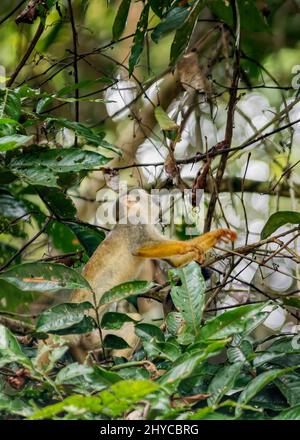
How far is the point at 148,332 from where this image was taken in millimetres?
1468

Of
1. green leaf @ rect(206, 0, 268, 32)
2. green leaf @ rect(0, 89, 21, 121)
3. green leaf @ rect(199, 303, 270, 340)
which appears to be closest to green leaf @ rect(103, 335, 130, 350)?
green leaf @ rect(199, 303, 270, 340)

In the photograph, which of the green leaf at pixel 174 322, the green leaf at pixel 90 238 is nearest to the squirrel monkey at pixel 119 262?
the green leaf at pixel 90 238

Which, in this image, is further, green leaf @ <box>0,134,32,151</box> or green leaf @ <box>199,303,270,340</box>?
green leaf @ <box>0,134,32,151</box>

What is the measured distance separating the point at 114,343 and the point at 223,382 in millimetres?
380

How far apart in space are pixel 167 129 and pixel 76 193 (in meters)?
1.08

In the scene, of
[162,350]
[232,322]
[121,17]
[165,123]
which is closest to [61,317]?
[162,350]

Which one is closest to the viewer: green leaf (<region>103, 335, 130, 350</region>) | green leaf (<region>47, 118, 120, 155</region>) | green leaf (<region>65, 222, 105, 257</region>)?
green leaf (<region>103, 335, 130, 350</region>)

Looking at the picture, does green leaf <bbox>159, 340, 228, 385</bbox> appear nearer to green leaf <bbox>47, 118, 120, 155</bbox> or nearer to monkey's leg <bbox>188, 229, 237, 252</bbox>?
monkey's leg <bbox>188, 229, 237, 252</bbox>

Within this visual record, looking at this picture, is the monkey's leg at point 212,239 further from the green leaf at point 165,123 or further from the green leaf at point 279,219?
the green leaf at point 165,123

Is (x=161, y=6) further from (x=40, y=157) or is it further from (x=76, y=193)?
(x=76, y=193)

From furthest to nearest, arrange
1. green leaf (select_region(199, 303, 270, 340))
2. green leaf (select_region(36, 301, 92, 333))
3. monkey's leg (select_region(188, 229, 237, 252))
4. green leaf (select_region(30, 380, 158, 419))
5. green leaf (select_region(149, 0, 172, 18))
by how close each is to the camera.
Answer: green leaf (select_region(149, 0, 172, 18)) → monkey's leg (select_region(188, 229, 237, 252)) → green leaf (select_region(36, 301, 92, 333)) → green leaf (select_region(199, 303, 270, 340)) → green leaf (select_region(30, 380, 158, 419))

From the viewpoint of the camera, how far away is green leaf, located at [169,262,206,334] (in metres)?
1.44

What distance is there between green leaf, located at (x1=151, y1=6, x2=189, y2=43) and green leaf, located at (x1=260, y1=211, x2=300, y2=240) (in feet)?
1.77

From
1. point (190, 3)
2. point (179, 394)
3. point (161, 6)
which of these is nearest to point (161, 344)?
point (179, 394)
